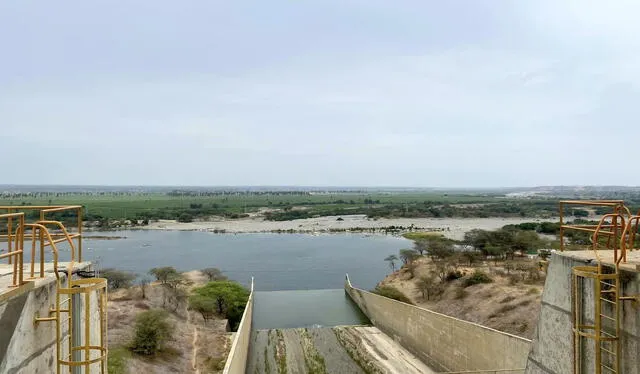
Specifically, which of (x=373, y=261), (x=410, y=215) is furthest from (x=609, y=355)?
(x=410, y=215)

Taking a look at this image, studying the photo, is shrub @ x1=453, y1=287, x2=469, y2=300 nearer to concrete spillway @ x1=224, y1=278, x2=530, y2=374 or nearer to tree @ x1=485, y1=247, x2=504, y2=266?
concrete spillway @ x1=224, y1=278, x2=530, y2=374

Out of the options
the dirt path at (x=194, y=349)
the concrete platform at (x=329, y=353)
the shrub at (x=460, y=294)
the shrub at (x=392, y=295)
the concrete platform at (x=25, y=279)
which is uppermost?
the concrete platform at (x=25, y=279)

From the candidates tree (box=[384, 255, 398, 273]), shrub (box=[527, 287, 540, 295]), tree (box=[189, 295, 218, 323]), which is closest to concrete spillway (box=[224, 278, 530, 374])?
tree (box=[189, 295, 218, 323])

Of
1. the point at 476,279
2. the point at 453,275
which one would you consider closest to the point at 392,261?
the point at 453,275

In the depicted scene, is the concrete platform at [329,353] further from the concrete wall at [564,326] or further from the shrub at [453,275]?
the concrete wall at [564,326]

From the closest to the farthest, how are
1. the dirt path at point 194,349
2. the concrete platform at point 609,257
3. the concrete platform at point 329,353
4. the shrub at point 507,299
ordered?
1. the concrete platform at point 609,257
2. the dirt path at point 194,349
3. the concrete platform at point 329,353
4. the shrub at point 507,299

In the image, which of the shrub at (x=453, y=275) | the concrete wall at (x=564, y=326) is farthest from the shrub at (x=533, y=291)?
the concrete wall at (x=564, y=326)
